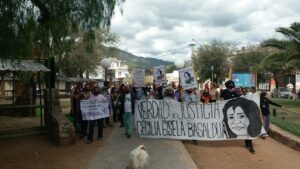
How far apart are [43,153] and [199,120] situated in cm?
441

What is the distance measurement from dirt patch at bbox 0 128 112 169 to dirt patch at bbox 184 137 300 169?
8.64 feet

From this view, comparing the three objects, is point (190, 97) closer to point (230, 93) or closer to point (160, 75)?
point (230, 93)

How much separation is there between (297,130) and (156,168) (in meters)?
6.98

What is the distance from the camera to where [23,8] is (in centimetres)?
931

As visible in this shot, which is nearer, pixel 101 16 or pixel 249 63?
pixel 101 16

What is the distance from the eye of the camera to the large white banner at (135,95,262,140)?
473 inches

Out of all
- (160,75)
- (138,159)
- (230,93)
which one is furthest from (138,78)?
(138,159)

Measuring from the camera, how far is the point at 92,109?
39.6 feet

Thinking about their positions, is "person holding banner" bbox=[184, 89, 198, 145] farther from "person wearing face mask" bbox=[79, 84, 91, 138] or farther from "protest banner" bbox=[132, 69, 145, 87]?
"protest banner" bbox=[132, 69, 145, 87]

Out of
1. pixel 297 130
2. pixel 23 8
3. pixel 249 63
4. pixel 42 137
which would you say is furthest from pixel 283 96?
pixel 23 8

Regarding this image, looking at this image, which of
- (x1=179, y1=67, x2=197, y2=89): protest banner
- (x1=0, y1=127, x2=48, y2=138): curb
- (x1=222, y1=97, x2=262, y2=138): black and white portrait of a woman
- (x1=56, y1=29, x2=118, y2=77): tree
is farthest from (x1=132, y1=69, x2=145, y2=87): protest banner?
(x1=56, y1=29, x2=118, y2=77): tree

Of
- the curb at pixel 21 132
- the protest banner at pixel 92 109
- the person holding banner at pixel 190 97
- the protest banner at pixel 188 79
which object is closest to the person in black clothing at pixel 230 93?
the person holding banner at pixel 190 97

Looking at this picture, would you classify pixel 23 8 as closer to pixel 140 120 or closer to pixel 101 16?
pixel 101 16

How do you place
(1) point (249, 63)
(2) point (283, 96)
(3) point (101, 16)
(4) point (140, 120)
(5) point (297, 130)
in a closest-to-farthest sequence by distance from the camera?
(3) point (101, 16)
(4) point (140, 120)
(5) point (297, 130)
(2) point (283, 96)
(1) point (249, 63)
